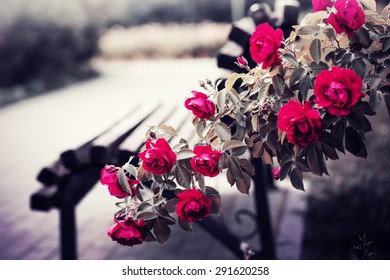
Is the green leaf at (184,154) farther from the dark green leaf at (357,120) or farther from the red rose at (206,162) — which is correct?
the dark green leaf at (357,120)

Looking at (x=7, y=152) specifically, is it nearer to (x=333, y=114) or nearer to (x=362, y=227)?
(x=362, y=227)

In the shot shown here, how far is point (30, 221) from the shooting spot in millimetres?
4598

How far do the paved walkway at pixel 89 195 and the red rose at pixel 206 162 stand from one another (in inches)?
48.9

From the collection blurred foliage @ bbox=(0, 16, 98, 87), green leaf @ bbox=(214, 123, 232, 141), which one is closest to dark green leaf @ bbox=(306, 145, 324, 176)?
green leaf @ bbox=(214, 123, 232, 141)

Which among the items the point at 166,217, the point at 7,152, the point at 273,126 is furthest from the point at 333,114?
the point at 7,152

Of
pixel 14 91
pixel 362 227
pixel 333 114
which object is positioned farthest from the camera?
pixel 14 91

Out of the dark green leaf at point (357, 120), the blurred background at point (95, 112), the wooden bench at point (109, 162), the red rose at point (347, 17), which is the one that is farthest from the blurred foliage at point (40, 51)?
the dark green leaf at point (357, 120)

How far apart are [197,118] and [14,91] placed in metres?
10.8

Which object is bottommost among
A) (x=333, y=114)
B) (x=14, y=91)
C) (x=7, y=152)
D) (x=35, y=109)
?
→ (x=333, y=114)

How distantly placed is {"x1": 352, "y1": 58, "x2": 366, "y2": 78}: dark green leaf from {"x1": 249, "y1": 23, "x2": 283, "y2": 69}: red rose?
23 centimetres

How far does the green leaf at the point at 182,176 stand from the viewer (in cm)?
174

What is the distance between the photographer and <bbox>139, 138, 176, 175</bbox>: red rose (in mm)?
1664
